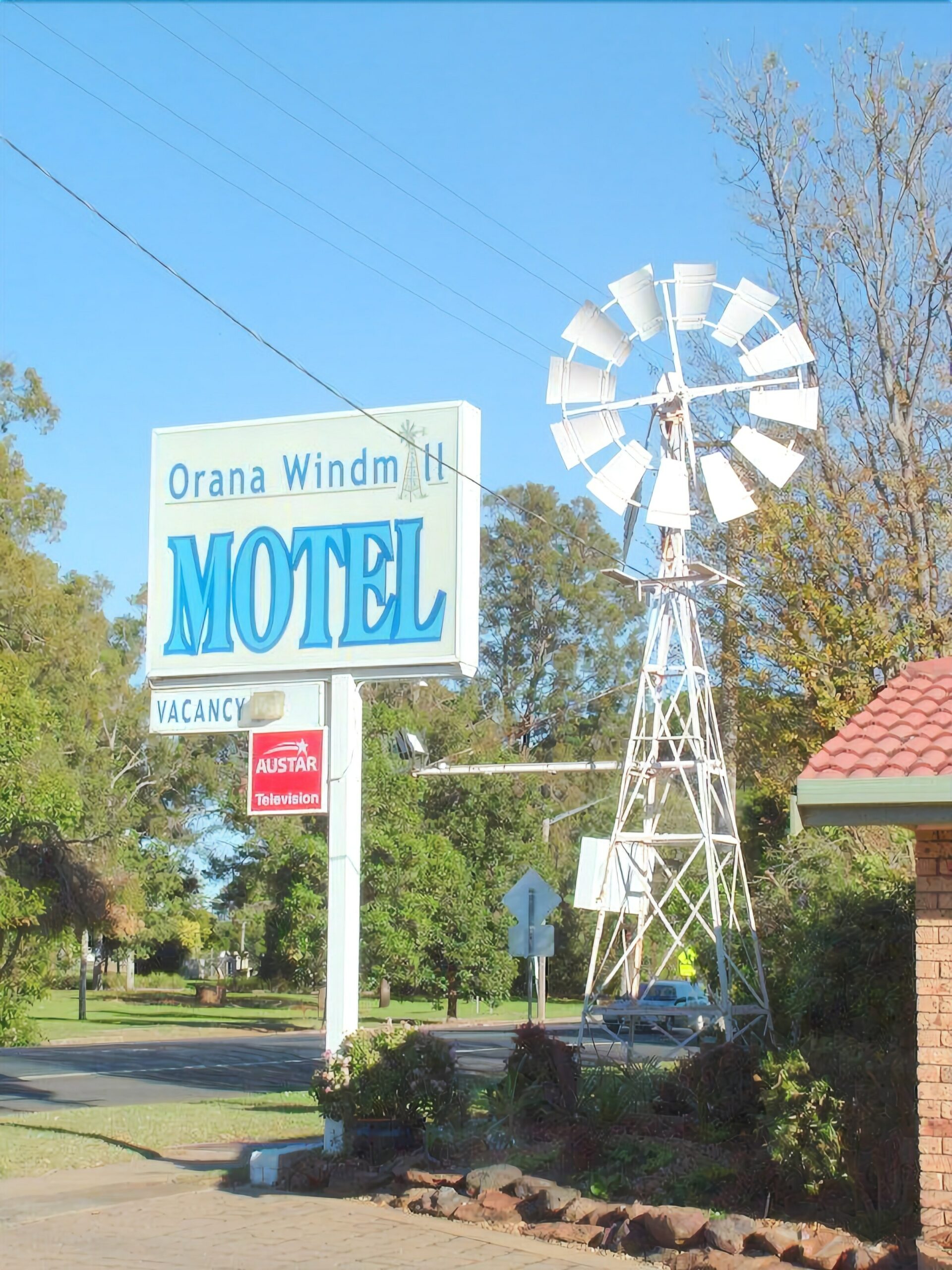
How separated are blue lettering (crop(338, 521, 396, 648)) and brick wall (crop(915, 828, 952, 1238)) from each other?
5764 millimetres

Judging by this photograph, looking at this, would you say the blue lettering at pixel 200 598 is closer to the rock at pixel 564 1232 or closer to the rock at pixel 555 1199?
the rock at pixel 555 1199

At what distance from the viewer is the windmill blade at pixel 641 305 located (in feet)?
50.6

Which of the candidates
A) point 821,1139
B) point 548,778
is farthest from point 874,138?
point 548,778

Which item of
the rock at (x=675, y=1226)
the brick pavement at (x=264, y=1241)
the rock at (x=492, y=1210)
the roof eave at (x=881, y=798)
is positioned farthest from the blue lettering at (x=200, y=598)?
the roof eave at (x=881, y=798)

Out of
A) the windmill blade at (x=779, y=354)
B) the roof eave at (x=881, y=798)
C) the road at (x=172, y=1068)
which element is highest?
the windmill blade at (x=779, y=354)

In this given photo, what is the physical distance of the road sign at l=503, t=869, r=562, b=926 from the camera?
1659 cm

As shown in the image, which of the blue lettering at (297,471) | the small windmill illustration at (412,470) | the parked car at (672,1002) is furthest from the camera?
the parked car at (672,1002)

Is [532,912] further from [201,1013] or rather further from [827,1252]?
[201,1013]

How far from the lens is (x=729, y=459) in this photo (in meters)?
22.2

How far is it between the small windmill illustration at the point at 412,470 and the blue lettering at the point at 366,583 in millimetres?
330

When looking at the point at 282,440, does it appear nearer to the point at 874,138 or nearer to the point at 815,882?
the point at 815,882

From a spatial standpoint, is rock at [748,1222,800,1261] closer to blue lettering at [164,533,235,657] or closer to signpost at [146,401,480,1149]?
signpost at [146,401,480,1149]

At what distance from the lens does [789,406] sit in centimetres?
1527

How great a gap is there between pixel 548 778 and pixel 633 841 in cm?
5234
